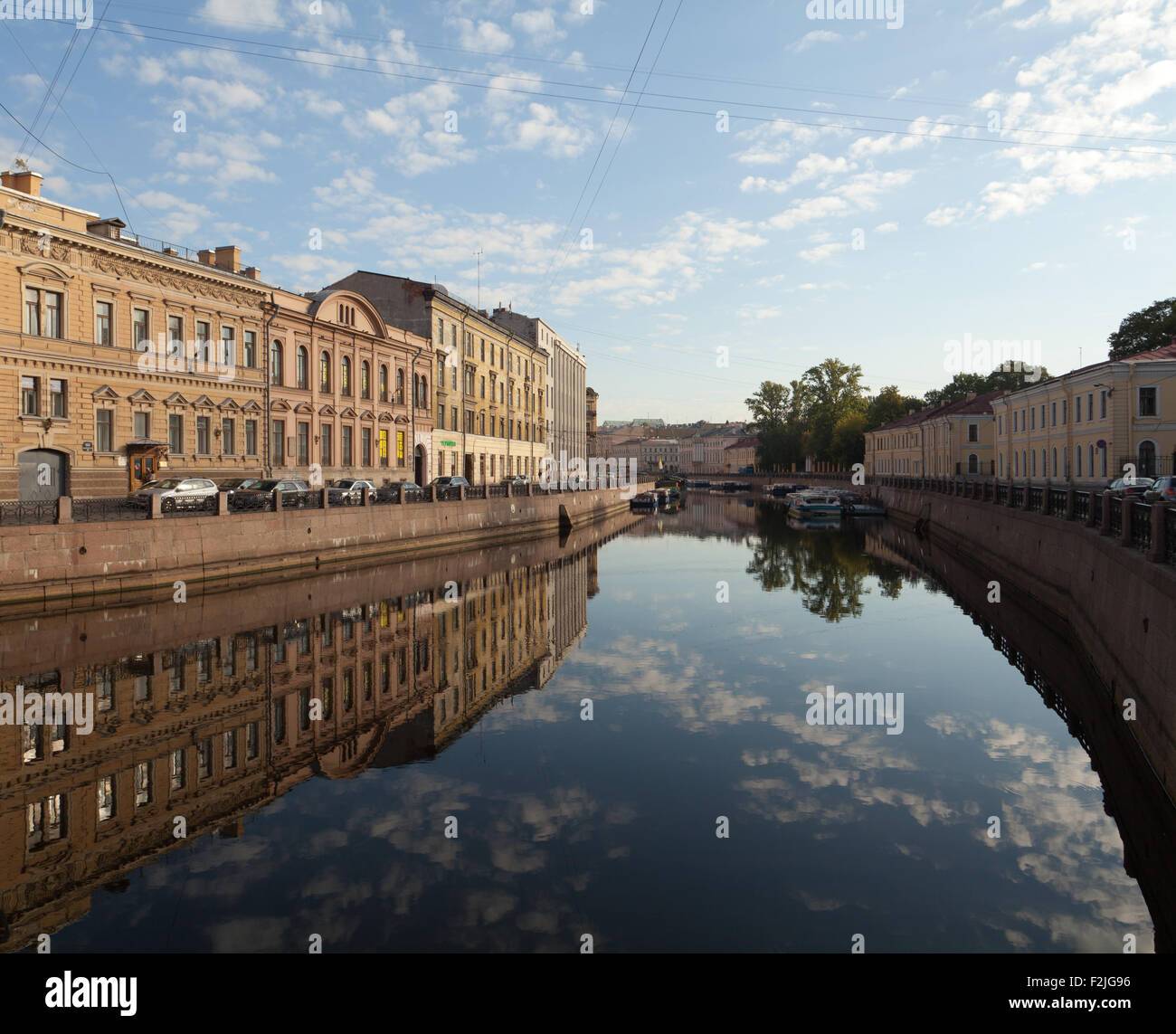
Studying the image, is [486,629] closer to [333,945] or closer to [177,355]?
[333,945]

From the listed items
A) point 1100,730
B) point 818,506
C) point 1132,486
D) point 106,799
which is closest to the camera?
point 106,799

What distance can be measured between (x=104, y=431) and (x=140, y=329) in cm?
430

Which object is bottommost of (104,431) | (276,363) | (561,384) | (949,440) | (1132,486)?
(1132,486)

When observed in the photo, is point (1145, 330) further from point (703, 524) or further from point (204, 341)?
point (204, 341)

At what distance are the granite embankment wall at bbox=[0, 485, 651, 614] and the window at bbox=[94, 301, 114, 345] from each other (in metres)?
10.3

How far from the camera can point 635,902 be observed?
6.68 meters

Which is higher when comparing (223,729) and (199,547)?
(199,547)

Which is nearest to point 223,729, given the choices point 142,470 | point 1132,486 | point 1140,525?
point 1140,525

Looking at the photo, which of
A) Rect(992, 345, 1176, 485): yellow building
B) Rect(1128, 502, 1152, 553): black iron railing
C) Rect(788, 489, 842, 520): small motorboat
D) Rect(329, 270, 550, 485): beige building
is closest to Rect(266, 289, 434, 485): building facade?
Rect(329, 270, 550, 485): beige building

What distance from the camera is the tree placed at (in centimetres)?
5278

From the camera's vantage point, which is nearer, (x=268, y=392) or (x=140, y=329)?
(x=140, y=329)

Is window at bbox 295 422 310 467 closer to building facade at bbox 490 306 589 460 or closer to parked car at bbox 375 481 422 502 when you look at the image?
parked car at bbox 375 481 422 502

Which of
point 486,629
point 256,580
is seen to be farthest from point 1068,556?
point 256,580

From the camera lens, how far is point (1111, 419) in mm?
39719
